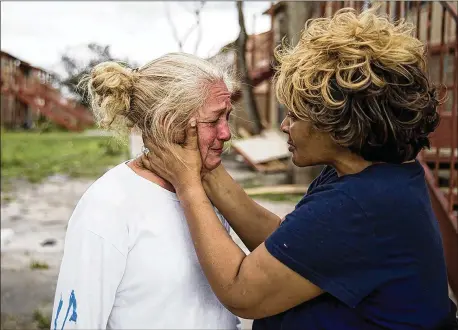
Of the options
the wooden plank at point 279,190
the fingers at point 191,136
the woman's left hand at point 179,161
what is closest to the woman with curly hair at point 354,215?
the woman's left hand at point 179,161

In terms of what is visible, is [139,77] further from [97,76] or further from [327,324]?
[327,324]

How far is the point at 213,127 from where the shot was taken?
5.89 feet

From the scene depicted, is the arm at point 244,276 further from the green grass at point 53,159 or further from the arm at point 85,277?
the green grass at point 53,159

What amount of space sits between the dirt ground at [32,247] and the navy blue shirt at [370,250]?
9.32 ft

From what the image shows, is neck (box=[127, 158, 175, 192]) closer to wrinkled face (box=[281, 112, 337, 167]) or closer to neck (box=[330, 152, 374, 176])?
wrinkled face (box=[281, 112, 337, 167])

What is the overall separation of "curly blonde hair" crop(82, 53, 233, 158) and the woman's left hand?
0.02m

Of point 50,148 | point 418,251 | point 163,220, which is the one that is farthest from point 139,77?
point 50,148

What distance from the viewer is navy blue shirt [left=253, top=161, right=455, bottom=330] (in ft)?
4.66

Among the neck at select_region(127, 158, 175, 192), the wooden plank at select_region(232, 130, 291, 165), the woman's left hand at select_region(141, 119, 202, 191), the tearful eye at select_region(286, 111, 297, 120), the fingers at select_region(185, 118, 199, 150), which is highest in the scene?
the tearful eye at select_region(286, 111, 297, 120)

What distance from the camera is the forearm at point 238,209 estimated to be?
6.40 ft

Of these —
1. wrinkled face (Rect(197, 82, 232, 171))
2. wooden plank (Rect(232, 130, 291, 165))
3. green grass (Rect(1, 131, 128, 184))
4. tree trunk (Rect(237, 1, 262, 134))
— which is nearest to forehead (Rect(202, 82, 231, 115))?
wrinkled face (Rect(197, 82, 232, 171))

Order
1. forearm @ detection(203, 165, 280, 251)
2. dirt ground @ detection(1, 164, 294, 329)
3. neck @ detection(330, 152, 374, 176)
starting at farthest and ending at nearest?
dirt ground @ detection(1, 164, 294, 329), forearm @ detection(203, 165, 280, 251), neck @ detection(330, 152, 374, 176)

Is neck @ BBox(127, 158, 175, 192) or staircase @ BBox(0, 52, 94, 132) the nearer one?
neck @ BBox(127, 158, 175, 192)

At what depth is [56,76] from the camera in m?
29.1
